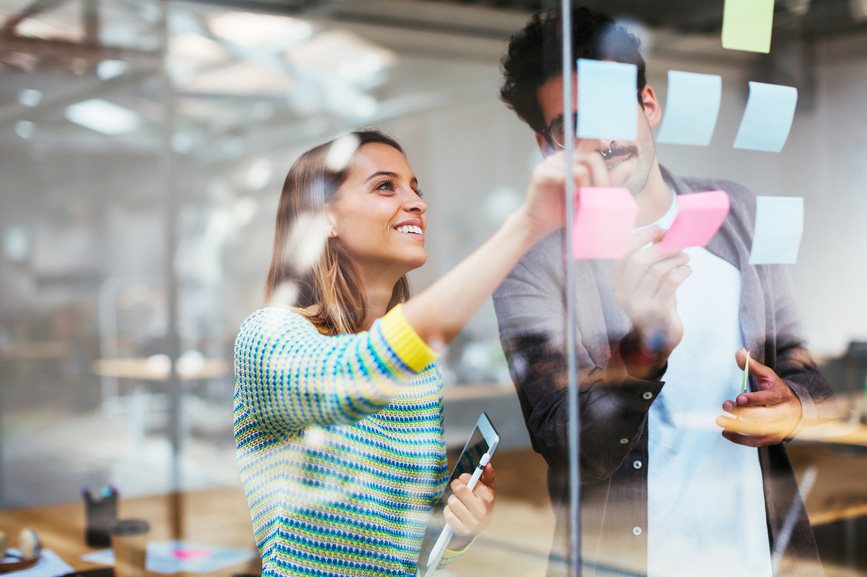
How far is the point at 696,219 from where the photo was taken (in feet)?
3.86

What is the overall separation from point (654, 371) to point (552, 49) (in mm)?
478

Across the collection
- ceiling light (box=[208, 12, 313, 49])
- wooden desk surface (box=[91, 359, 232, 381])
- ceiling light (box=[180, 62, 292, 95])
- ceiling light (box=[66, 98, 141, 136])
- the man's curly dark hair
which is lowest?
wooden desk surface (box=[91, 359, 232, 381])

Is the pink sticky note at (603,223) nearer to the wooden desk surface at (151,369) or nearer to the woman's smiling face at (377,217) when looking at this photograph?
the woman's smiling face at (377,217)

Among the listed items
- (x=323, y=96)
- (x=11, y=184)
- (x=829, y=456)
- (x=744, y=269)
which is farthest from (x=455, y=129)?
(x=744, y=269)

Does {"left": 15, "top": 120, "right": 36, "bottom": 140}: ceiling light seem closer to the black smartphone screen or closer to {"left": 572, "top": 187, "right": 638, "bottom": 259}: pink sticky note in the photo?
the black smartphone screen

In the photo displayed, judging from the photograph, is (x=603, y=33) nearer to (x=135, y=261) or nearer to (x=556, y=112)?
(x=556, y=112)

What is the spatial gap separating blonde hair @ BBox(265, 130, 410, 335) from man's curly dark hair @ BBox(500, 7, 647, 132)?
23 centimetres

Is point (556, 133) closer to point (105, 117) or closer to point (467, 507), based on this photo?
point (467, 507)

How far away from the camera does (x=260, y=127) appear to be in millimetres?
5746

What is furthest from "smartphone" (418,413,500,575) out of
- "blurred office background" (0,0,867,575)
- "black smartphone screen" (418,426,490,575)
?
"blurred office background" (0,0,867,575)

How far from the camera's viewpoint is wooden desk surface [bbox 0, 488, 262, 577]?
2438 millimetres

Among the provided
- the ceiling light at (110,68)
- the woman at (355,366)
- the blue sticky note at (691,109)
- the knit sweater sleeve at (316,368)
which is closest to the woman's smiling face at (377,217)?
the woman at (355,366)

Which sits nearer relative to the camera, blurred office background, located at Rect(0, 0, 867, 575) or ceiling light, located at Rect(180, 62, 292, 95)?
blurred office background, located at Rect(0, 0, 867, 575)

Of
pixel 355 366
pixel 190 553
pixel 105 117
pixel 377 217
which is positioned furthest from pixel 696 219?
pixel 105 117
